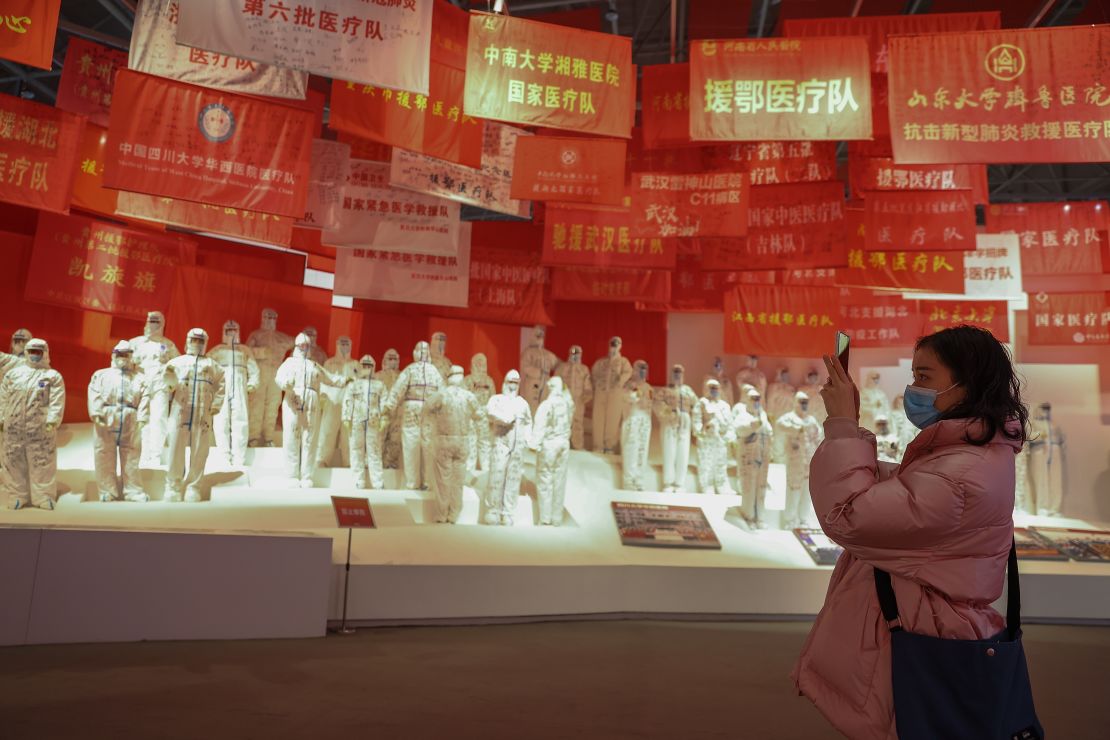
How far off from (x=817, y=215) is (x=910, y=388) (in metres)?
7.83

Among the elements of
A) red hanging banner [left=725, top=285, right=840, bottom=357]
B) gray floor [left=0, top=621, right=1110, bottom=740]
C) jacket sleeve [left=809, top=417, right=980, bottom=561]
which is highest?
red hanging banner [left=725, top=285, right=840, bottom=357]

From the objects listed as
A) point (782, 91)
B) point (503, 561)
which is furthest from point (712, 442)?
point (782, 91)

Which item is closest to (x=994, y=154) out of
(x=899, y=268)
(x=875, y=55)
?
(x=875, y=55)

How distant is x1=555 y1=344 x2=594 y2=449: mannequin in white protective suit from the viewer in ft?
38.2

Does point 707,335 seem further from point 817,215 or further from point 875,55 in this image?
point 875,55

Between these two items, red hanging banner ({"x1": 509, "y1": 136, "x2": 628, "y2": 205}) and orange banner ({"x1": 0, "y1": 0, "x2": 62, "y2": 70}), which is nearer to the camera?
orange banner ({"x1": 0, "y1": 0, "x2": 62, "y2": 70})

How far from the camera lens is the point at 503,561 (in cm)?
680

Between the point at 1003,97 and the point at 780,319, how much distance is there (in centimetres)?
480

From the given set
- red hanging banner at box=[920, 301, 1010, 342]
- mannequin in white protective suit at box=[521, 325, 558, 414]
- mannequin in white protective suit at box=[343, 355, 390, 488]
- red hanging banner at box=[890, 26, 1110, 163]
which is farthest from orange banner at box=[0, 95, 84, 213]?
red hanging banner at box=[920, 301, 1010, 342]

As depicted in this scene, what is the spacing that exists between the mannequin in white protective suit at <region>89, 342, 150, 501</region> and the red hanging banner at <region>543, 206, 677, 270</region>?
4.88 metres

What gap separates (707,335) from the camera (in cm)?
1327

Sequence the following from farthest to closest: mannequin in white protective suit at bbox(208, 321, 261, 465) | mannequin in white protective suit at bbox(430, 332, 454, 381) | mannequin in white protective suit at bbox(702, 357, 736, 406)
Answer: mannequin in white protective suit at bbox(702, 357, 736, 406) → mannequin in white protective suit at bbox(430, 332, 454, 381) → mannequin in white protective suit at bbox(208, 321, 261, 465)

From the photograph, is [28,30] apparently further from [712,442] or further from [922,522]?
[712,442]

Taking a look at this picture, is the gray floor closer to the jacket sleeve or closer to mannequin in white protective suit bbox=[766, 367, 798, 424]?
the jacket sleeve
